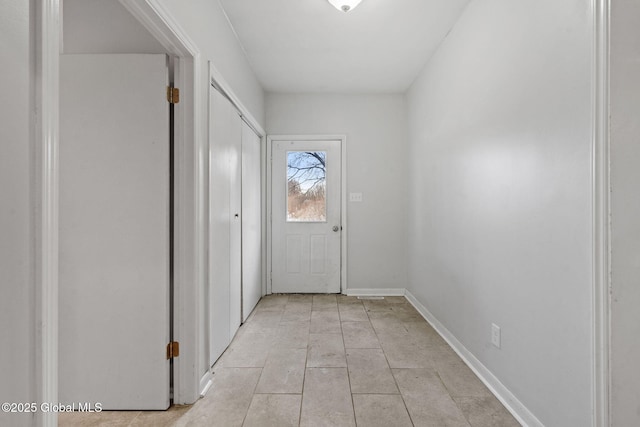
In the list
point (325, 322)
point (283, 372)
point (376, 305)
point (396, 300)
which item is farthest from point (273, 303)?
point (283, 372)

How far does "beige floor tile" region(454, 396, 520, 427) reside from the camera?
65.3 inches

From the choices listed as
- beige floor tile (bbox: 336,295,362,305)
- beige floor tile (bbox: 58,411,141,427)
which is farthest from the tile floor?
beige floor tile (bbox: 336,295,362,305)

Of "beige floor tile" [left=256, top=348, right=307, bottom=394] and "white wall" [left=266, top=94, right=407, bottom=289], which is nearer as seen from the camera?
"beige floor tile" [left=256, top=348, right=307, bottom=394]

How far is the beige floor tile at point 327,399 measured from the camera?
1.68m

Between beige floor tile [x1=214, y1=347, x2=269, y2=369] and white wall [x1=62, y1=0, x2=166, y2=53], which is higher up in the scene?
white wall [x1=62, y1=0, x2=166, y2=53]

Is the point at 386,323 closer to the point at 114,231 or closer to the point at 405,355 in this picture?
the point at 405,355

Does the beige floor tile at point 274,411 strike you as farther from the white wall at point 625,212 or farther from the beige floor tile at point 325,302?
the beige floor tile at point 325,302

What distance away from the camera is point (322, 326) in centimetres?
304

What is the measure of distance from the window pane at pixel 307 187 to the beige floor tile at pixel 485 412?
266 cm

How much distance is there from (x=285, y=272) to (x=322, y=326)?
1.27 metres

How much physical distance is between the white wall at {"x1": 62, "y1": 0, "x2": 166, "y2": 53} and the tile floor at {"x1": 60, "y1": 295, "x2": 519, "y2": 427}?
201 centimetres

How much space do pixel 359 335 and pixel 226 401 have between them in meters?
1.32

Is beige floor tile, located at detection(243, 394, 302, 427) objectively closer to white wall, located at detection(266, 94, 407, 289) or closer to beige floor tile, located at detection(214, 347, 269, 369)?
beige floor tile, located at detection(214, 347, 269, 369)

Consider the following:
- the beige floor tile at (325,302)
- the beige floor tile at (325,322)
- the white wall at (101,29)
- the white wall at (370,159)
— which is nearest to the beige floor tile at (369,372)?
the beige floor tile at (325,322)
